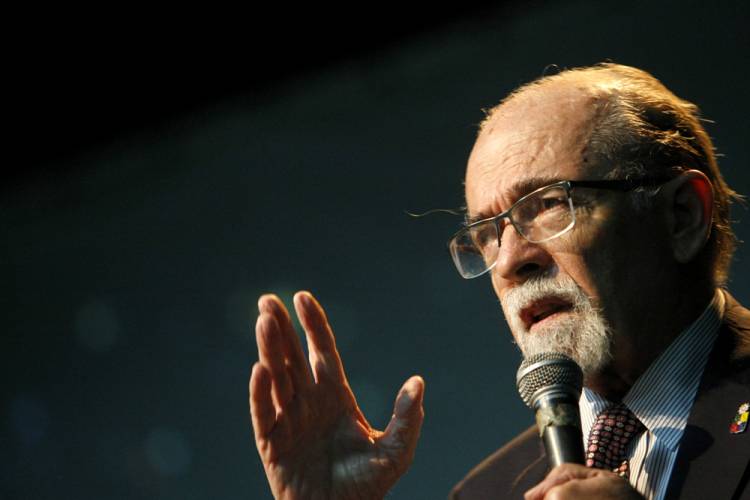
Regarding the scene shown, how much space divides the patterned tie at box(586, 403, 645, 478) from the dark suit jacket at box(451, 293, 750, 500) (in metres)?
0.13

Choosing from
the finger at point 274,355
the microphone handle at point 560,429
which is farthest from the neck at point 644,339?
the finger at point 274,355

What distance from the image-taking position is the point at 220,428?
3.19m

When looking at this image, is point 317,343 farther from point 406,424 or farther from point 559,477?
point 559,477

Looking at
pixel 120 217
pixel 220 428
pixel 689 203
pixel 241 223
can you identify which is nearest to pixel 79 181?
pixel 120 217

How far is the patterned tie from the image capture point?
5.11 ft

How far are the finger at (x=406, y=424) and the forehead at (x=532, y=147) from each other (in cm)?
44

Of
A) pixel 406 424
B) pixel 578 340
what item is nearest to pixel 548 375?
pixel 578 340

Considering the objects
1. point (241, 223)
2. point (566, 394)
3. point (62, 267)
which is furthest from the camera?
point (62, 267)

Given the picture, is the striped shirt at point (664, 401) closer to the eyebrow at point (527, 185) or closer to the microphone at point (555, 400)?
the microphone at point (555, 400)

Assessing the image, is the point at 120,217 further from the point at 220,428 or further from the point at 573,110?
the point at 573,110

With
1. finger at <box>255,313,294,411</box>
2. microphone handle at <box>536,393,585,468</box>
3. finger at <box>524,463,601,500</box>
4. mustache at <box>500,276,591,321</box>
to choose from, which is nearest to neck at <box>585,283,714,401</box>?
mustache at <box>500,276,591,321</box>

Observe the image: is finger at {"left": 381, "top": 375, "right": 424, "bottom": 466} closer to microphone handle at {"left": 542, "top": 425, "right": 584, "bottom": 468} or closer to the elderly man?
the elderly man

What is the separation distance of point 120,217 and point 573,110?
2449 mm

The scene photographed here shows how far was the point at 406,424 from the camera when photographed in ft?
5.68
